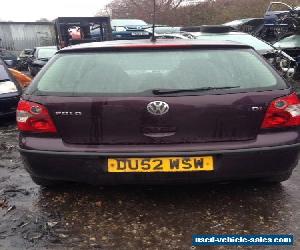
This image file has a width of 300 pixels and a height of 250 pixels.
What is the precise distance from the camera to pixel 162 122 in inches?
136

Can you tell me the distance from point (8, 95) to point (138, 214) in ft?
15.3

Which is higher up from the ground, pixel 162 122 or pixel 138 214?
pixel 162 122

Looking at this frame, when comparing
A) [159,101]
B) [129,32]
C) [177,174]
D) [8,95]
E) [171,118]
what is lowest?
[129,32]

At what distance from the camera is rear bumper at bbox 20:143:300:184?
3.48 m

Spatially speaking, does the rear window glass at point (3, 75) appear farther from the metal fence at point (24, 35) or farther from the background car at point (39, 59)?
the metal fence at point (24, 35)

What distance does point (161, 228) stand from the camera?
11.3 feet

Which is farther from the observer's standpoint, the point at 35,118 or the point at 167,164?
the point at 35,118

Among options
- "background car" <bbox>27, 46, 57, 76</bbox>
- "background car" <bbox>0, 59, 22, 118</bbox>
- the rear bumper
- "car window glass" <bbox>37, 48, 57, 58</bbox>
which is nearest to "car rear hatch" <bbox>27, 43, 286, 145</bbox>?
the rear bumper

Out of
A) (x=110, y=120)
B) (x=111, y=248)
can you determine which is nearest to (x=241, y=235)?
(x=111, y=248)

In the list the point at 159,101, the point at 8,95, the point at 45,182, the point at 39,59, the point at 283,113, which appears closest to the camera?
the point at 159,101

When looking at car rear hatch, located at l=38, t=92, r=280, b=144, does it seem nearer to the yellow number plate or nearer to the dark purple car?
the dark purple car

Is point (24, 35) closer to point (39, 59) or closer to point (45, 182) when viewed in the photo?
point (39, 59)

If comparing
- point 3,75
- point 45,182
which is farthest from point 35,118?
point 3,75

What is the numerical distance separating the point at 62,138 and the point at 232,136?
1.28 metres
